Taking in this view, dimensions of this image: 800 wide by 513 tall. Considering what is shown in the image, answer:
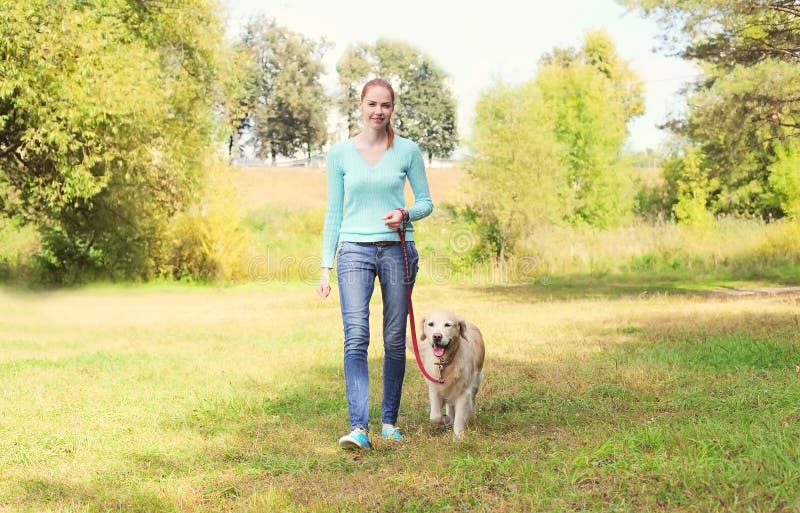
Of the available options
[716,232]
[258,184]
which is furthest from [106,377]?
[258,184]

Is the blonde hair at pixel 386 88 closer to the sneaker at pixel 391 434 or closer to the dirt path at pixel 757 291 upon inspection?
the sneaker at pixel 391 434

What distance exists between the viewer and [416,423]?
20.4 feet

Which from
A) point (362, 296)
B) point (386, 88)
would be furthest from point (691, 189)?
point (362, 296)

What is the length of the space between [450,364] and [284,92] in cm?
5268

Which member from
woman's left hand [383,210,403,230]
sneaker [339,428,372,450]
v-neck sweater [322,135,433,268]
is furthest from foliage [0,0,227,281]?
sneaker [339,428,372,450]

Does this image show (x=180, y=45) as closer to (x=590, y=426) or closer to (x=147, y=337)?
(x=147, y=337)

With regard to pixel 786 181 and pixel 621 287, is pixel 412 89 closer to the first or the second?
pixel 786 181

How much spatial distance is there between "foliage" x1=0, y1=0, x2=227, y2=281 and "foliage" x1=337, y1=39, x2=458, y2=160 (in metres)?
31.0

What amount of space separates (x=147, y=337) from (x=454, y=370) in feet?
27.2

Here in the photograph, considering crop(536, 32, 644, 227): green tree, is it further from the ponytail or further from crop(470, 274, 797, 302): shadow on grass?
the ponytail

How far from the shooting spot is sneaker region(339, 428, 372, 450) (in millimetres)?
5203

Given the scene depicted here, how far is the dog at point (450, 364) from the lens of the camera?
562 cm

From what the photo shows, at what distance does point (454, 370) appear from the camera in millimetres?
5719

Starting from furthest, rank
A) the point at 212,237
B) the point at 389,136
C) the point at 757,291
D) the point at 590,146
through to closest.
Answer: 1. the point at 590,146
2. the point at 212,237
3. the point at 757,291
4. the point at 389,136
